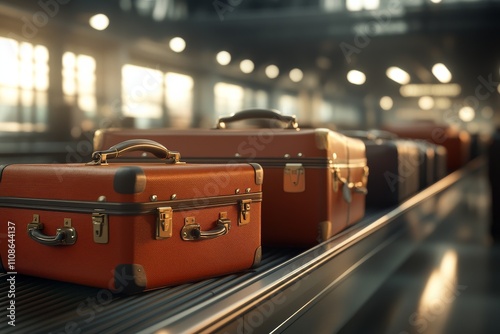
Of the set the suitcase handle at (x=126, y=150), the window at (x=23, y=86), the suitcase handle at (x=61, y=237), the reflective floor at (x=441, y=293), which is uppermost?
the window at (x=23, y=86)

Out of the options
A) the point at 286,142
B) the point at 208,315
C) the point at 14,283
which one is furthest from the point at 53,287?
the point at 286,142

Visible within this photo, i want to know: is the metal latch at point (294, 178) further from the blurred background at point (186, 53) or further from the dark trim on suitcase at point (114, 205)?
the blurred background at point (186, 53)

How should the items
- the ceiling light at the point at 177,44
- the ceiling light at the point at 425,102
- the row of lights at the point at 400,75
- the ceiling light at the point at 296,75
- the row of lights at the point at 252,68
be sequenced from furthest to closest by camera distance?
the ceiling light at the point at 425,102 < the ceiling light at the point at 296,75 < the row of lights at the point at 400,75 < the row of lights at the point at 252,68 < the ceiling light at the point at 177,44

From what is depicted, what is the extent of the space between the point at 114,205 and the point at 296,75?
22361mm

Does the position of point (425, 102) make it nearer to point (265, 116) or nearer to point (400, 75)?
point (400, 75)

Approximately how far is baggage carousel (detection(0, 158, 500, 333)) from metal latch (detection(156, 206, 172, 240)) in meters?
0.13

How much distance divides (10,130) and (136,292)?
424 inches

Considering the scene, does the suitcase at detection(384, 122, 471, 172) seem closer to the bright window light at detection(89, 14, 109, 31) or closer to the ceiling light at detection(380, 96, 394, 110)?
the bright window light at detection(89, 14, 109, 31)

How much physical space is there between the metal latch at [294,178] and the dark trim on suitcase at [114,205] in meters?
0.42

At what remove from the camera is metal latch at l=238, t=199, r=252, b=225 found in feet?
5.35

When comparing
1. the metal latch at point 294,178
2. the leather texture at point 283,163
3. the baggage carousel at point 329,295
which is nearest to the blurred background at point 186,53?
the baggage carousel at point 329,295

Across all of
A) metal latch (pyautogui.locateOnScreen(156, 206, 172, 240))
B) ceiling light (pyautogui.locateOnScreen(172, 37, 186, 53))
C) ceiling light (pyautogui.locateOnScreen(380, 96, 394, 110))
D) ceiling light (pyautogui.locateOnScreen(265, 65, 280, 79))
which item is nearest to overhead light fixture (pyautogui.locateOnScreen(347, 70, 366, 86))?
ceiling light (pyautogui.locateOnScreen(265, 65, 280, 79))

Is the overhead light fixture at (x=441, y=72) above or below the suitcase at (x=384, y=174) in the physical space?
above

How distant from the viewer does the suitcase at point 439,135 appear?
6.48 meters
